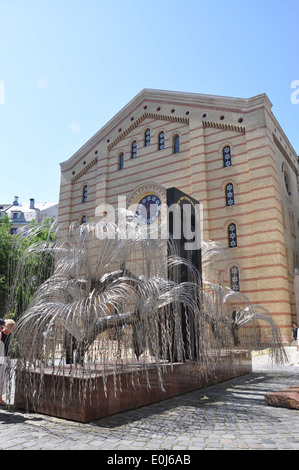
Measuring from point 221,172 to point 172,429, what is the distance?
57.0ft

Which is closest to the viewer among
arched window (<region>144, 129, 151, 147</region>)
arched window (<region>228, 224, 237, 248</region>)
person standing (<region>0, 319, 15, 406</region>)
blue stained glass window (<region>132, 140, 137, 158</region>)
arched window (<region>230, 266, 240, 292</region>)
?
person standing (<region>0, 319, 15, 406</region>)

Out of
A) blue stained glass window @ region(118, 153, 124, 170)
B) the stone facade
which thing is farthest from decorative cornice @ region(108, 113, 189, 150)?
blue stained glass window @ region(118, 153, 124, 170)

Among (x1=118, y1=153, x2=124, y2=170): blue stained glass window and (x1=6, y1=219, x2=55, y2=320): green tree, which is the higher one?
(x1=118, y1=153, x2=124, y2=170): blue stained glass window

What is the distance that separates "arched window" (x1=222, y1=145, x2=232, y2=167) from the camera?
20.2m

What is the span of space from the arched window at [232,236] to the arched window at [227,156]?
12.9 feet

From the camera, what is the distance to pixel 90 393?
15.7 feet

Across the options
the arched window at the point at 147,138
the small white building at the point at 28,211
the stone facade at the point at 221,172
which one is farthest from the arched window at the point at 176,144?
the small white building at the point at 28,211

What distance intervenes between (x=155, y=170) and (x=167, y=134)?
8.81 ft

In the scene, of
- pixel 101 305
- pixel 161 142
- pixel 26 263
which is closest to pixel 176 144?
pixel 161 142

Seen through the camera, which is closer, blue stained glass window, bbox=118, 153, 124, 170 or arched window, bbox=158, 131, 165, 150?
arched window, bbox=158, 131, 165, 150

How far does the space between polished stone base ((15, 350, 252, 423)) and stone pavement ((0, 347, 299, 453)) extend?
0.13 meters

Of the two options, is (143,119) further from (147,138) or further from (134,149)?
(134,149)

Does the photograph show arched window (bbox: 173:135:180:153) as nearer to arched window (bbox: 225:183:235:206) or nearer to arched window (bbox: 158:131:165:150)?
arched window (bbox: 158:131:165:150)
